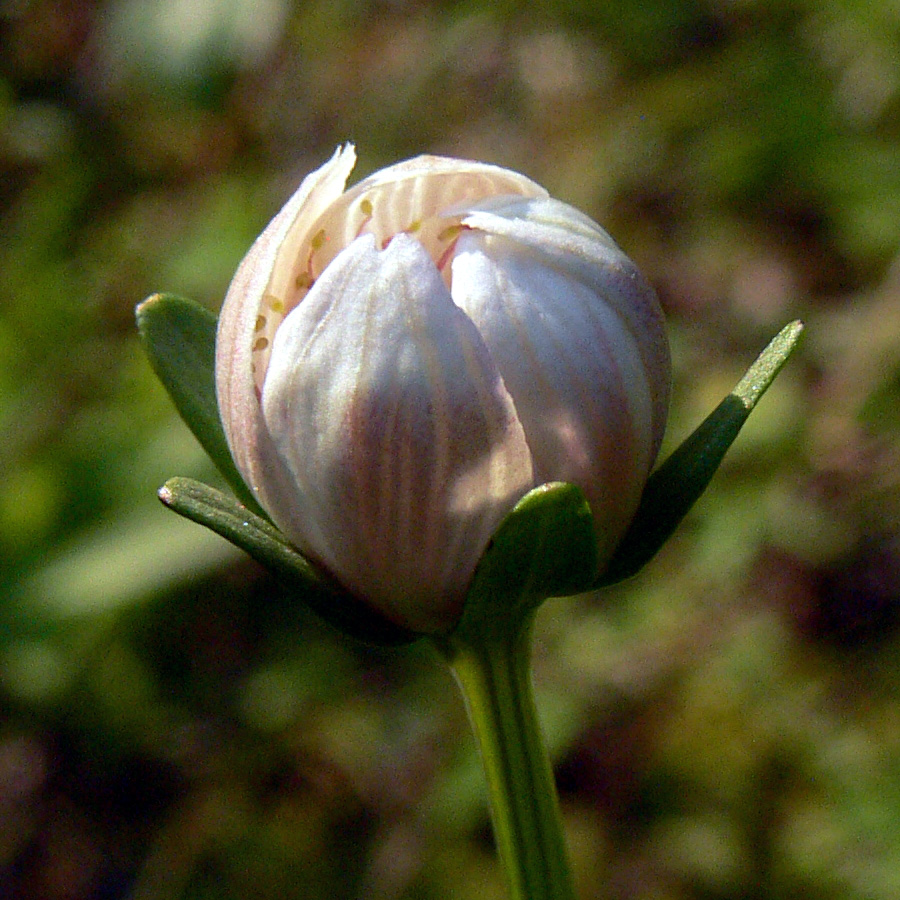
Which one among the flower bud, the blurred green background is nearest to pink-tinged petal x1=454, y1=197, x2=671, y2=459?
the flower bud

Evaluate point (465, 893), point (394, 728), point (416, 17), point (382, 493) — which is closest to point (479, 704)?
point (382, 493)

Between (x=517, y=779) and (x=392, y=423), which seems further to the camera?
(x=517, y=779)

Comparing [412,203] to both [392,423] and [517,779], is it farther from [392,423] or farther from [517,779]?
[517,779]

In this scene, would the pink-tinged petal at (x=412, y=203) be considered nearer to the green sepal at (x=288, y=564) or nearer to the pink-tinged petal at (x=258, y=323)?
the pink-tinged petal at (x=258, y=323)

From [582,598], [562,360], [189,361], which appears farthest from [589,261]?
[582,598]

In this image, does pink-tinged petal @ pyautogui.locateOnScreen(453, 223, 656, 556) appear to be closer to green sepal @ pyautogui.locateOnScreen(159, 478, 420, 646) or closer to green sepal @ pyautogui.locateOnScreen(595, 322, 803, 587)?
green sepal @ pyautogui.locateOnScreen(595, 322, 803, 587)

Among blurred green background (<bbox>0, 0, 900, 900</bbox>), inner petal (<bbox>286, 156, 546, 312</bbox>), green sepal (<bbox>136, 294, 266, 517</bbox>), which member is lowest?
blurred green background (<bbox>0, 0, 900, 900</bbox>)

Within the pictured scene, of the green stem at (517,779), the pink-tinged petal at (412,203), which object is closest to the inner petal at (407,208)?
the pink-tinged petal at (412,203)

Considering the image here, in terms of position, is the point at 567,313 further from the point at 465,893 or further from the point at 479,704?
the point at 465,893
